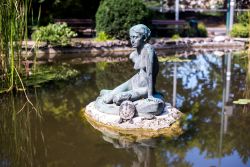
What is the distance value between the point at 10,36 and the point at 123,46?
661 centimetres

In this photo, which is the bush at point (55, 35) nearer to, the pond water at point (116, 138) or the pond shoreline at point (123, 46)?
the pond shoreline at point (123, 46)

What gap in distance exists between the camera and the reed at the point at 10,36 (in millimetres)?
5875

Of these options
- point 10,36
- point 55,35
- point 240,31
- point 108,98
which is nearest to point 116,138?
point 108,98

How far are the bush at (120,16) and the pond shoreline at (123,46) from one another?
0.47 m

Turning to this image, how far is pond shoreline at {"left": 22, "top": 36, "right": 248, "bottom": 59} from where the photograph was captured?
11.6 metres

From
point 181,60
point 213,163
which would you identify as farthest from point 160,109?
point 181,60

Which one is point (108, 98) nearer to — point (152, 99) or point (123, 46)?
point (152, 99)

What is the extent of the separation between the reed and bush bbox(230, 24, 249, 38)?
31.1ft

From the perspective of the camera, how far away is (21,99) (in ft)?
21.0

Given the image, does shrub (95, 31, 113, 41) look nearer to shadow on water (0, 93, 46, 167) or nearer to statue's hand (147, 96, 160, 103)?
shadow on water (0, 93, 46, 167)

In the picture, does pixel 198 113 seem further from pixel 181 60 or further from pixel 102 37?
pixel 102 37

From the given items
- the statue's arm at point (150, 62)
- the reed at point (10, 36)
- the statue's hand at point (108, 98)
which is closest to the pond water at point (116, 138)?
the reed at point (10, 36)

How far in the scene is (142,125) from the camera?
513cm

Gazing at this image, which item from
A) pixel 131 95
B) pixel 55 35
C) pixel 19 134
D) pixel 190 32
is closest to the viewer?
pixel 19 134
